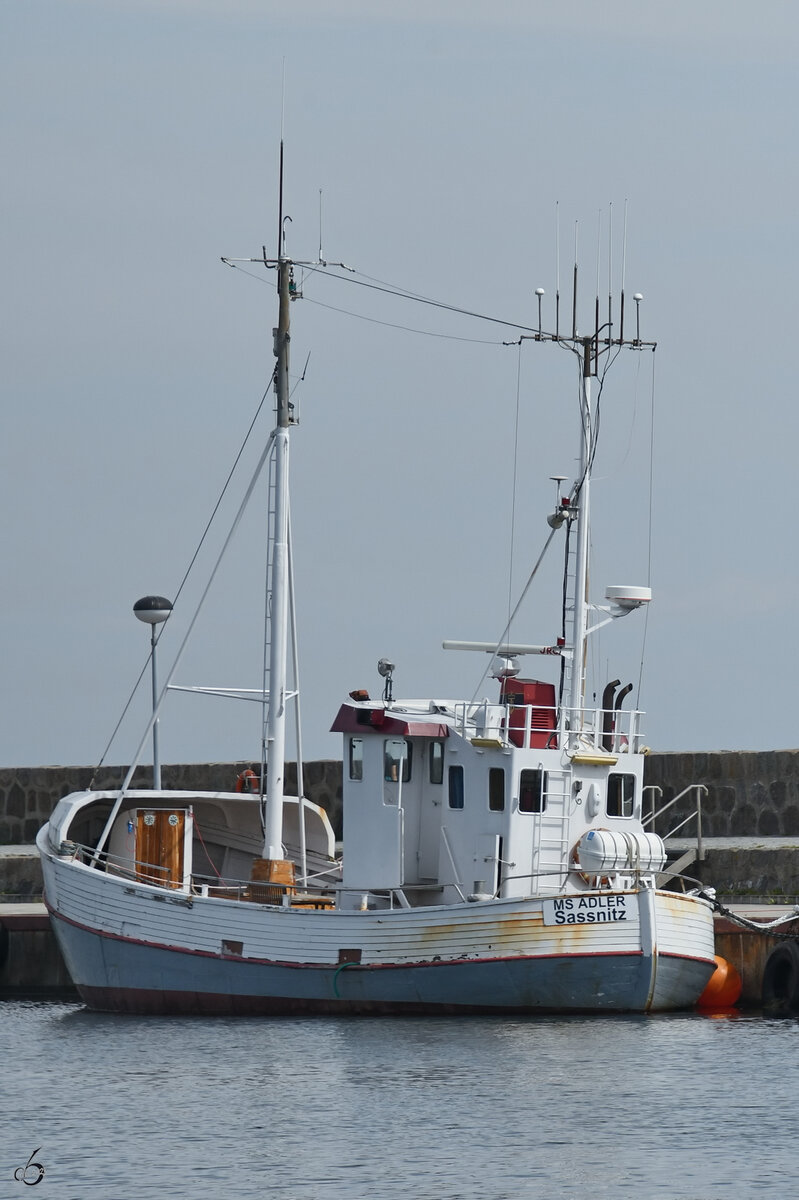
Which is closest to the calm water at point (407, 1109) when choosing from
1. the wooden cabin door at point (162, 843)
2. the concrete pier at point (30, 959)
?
the wooden cabin door at point (162, 843)

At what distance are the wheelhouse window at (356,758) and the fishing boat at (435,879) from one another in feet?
0.09

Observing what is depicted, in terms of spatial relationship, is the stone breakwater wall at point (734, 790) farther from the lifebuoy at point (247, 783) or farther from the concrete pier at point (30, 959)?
the concrete pier at point (30, 959)

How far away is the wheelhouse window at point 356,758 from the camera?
26.3m

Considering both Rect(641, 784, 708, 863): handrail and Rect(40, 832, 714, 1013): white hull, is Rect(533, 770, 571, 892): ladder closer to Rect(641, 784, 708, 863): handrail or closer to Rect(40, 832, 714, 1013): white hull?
Rect(40, 832, 714, 1013): white hull

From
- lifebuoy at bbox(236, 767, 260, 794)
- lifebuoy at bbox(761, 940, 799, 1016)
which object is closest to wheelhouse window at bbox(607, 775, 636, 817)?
A: lifebuoy at bbox(761, 940, 799, 1016)

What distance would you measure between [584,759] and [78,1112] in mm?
7708

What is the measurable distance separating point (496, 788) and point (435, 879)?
4.94ft

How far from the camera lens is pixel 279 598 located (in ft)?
90.4

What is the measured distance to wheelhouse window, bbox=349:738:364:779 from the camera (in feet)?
86.3

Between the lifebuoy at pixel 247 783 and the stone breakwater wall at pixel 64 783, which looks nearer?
the lifebuoy at pixel 247 783

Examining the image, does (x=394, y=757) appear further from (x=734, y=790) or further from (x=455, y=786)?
(x=734, y=790)

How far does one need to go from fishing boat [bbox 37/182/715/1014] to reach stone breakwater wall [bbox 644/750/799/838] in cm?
491

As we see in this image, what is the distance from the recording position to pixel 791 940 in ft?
81.8

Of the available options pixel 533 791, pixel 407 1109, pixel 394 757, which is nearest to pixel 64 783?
pixel 394 757
